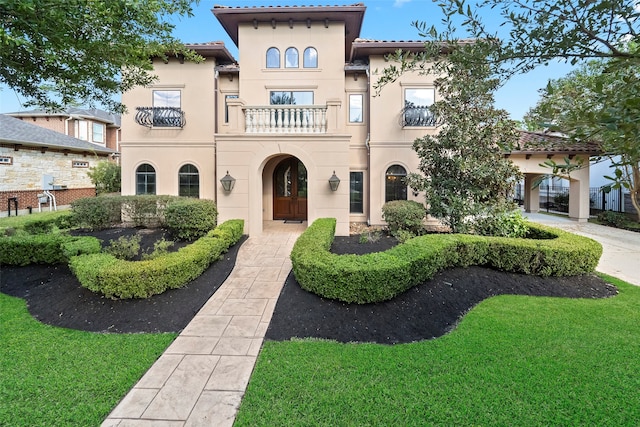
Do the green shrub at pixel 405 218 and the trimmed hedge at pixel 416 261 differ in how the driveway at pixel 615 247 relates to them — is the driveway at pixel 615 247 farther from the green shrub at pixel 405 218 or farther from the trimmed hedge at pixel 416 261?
the green shrub at pixel 405 218

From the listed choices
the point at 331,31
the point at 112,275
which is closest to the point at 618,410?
the point at 112,275

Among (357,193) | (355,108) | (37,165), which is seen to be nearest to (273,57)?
(355,108)

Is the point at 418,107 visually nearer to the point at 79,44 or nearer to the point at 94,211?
the point at 79,44

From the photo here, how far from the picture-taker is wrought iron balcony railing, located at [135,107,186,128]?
12.5 m

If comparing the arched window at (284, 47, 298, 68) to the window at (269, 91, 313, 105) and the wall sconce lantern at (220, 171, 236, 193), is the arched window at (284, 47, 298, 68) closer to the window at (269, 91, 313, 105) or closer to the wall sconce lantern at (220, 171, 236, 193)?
the window at (269, 91, 313, 105)

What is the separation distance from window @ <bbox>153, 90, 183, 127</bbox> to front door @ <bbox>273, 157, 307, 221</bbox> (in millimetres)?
4665

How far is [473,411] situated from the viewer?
2943mm

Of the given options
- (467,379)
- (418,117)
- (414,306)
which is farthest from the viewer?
(418,117)

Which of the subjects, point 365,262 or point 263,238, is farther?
point 263,238

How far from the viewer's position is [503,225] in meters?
8.23

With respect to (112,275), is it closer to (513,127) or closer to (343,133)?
(343,133)

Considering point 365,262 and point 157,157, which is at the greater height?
point 157,157

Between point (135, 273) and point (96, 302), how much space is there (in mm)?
902

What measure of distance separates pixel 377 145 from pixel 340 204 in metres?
3.78
